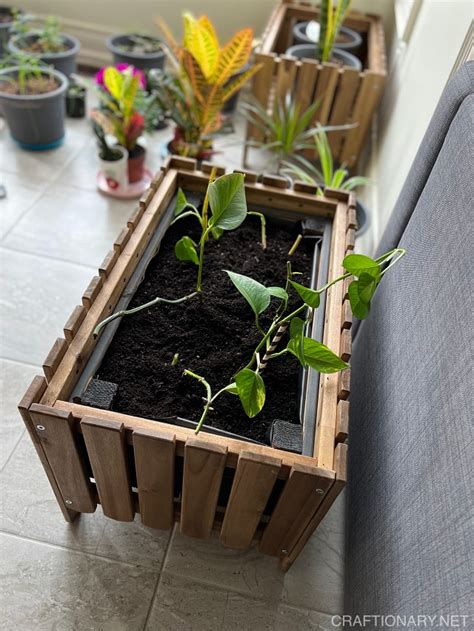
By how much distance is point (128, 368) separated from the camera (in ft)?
3.33

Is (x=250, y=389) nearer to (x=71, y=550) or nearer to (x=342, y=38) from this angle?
(x=71, y=550)

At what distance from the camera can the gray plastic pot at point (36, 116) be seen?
209 centimetres

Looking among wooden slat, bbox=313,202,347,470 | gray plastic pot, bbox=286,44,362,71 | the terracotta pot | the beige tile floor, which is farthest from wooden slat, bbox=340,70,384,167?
the beige tile floor

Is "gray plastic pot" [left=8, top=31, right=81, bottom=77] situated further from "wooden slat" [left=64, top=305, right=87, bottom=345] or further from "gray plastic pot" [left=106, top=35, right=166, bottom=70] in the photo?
"wooden slat" [left=64, top=305, right=87, bottom=345]

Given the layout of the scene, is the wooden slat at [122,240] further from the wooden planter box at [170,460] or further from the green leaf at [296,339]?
the green leaf at [296,339]

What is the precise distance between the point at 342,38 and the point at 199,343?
6.79 feet

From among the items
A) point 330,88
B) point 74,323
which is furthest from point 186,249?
point 330,88

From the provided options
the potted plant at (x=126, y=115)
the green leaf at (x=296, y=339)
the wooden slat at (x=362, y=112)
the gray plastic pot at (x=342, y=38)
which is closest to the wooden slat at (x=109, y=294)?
the green leaf at (x=296, y=339)

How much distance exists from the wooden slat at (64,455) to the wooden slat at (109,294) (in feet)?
0.12

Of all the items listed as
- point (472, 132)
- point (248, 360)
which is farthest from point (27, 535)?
point (472, 132)

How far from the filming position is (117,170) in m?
1.99

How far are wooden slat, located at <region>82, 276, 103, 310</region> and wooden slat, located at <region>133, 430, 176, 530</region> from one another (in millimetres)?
310

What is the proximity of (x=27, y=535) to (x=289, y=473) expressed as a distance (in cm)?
69

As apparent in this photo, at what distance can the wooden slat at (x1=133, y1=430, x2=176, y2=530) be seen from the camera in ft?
2.70
